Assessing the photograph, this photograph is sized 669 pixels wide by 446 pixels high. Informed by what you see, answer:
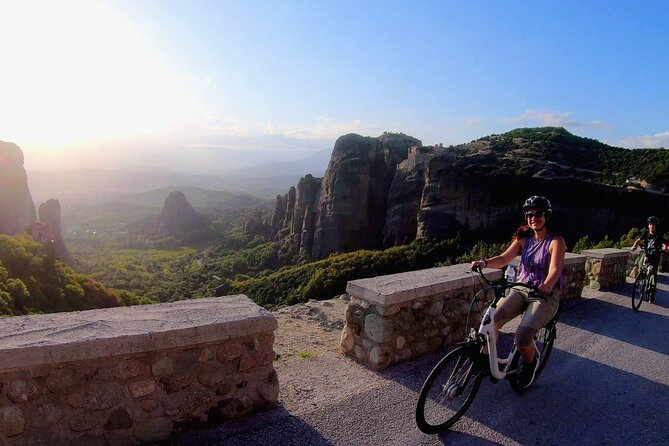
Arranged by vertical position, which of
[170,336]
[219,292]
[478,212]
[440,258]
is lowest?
[219,292]

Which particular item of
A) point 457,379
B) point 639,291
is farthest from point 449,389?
point 639,291

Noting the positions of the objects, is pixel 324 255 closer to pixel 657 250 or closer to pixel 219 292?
pixel 219 292

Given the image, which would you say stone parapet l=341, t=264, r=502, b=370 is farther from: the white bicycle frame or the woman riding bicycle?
the white bicycle frame

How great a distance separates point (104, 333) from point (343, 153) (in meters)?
61.6

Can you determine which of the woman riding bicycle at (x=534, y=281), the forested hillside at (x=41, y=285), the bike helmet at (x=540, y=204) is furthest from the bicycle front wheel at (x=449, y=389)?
the forested hillside at (x=41, y=285)

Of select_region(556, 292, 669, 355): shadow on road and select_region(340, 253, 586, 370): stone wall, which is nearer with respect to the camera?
select_region(340, 253, 586, 370): stone wall

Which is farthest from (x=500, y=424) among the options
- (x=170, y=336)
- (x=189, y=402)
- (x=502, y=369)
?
(x=170, y=336)

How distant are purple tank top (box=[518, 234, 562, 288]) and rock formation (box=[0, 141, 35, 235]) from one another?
81.2 m

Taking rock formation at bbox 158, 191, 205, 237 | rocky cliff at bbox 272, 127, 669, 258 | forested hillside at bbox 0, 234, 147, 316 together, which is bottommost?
rock formation at bbox 158, 191, 205, 237

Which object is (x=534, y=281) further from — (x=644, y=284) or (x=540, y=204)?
(x=644, y=284)

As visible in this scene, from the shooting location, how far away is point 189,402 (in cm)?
342

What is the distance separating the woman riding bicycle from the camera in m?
3.81

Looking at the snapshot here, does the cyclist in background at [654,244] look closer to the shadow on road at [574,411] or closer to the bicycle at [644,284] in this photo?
the bicycle at [644,284]

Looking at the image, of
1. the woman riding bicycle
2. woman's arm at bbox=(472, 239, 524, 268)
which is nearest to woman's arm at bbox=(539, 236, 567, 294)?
the woman riding bicycle
